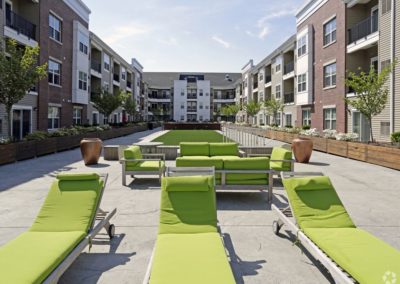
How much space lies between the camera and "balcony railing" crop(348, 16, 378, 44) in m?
23.2

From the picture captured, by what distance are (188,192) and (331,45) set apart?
88.5 ft

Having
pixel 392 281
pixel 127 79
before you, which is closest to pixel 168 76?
pixel 127 79

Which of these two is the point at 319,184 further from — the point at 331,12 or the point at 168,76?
the point at 168,76

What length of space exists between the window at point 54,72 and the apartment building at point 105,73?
573 cm

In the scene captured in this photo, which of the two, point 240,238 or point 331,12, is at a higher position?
point 331,12

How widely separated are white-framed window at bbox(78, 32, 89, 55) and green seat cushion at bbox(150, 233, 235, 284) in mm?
32581

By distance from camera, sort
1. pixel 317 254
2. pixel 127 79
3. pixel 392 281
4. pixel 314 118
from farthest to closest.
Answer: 1. pixel 127 79
2. pixel 314 118
3. pixel 317 254
4. pixel 392 281

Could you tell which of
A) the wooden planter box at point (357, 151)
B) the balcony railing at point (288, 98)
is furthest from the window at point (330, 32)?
the wooden planter box at point (357, 151)

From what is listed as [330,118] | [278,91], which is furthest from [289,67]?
[330,118]

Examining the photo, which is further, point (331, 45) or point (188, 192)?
point (331, 45)

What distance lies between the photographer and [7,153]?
612 inches

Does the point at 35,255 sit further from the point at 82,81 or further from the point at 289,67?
the point at 289,67

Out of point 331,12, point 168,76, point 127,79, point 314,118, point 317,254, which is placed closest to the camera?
point 317,254

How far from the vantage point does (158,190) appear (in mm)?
10422
